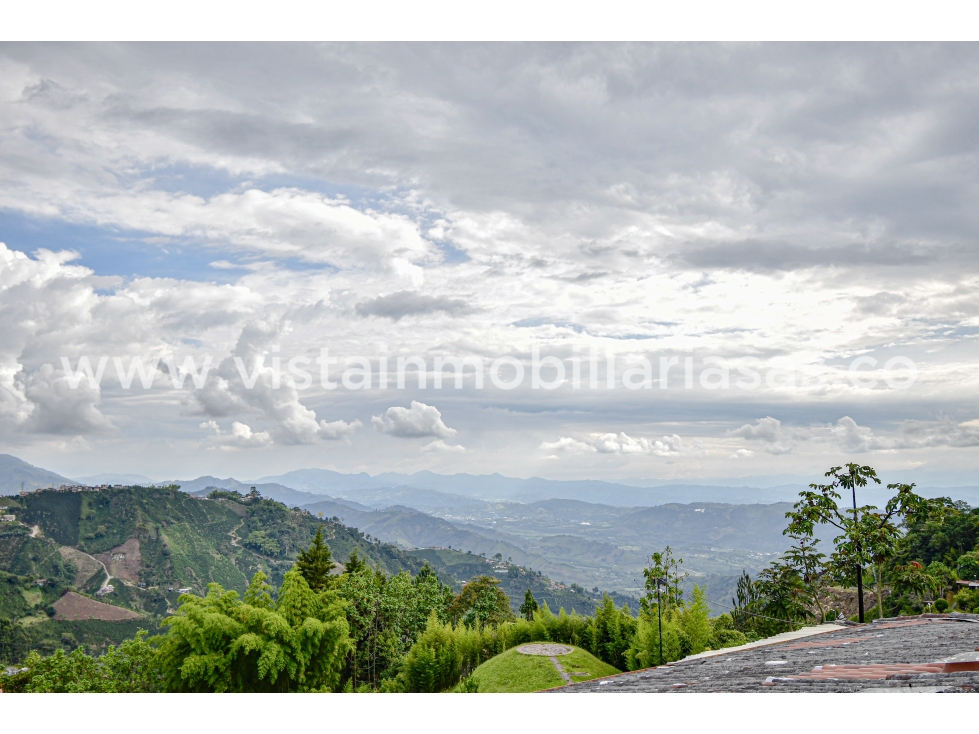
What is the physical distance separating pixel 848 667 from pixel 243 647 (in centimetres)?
1198

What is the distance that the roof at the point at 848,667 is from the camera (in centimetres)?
569

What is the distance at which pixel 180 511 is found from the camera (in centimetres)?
14362

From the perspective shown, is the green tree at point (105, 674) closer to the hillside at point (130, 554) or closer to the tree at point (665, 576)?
the tree at point (665, 576)

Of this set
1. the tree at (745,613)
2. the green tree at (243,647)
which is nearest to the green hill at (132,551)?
the green tree at (243,647)

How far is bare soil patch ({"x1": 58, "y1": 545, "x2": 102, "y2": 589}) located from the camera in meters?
110

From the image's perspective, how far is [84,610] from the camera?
304ft

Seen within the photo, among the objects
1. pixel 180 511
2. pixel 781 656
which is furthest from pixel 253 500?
pixel 781 656

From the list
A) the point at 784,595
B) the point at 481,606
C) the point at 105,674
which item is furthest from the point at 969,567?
the point at 105,674

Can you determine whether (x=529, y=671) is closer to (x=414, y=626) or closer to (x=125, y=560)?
(x=414, y=626)

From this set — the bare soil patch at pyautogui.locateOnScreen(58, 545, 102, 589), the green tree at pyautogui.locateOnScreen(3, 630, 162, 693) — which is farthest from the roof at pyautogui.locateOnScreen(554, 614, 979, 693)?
the bare soil patch at pyautogui.locateOnScreen(58, 545, 102, 589)

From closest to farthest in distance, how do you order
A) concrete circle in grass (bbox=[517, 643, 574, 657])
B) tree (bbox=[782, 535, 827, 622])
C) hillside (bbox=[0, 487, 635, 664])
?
concrete circle in grass (bbox=[517, 643, 574, 657]), tree (bbox=[782, 535, 827, 622]), hillside (bbox=[0, 487, 635, 664])

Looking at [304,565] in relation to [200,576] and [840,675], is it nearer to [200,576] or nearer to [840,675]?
[840,675]

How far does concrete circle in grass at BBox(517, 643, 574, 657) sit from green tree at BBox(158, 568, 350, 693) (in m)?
6.09

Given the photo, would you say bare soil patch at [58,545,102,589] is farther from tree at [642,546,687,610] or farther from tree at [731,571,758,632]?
tree at [642,546,687,610]
